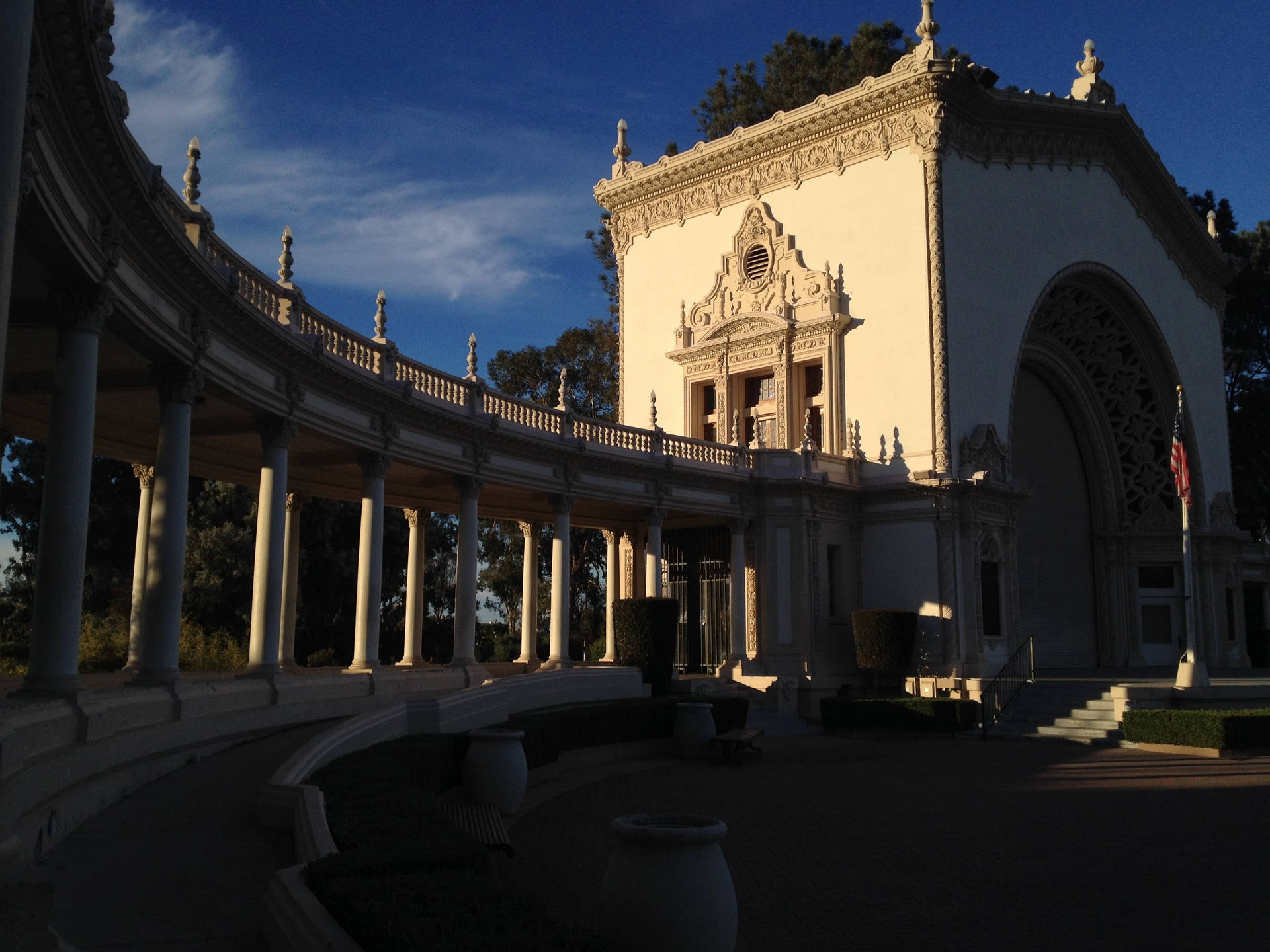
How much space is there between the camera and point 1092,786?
19.2 meters

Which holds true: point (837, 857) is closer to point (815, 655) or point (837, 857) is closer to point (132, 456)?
point (132, 456)

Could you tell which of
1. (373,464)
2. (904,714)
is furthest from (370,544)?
(904,714)

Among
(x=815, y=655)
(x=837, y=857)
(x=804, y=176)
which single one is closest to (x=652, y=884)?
(x=837, y=857)

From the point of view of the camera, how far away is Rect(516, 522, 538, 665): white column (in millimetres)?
31109

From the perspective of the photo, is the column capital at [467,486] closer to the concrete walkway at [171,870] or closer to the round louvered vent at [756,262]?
the concrete walkway at [171,870]

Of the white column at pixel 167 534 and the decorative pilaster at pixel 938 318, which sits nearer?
the white column at pixel 167 534

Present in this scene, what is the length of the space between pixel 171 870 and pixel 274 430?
12119mm

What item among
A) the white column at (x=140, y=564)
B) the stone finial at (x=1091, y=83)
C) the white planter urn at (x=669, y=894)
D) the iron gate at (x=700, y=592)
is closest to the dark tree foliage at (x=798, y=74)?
the stone finial at (x=1091, y=83)

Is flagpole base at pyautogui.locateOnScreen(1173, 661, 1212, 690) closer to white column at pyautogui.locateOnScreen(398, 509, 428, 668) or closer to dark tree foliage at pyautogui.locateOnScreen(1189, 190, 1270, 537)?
white column at pyautogui.locateOnScreen(398, 509, 428, 668)

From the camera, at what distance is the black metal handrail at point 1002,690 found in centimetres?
2909

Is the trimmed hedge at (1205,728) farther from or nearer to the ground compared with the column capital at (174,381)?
nearer to the ground

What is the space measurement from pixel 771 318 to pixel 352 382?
19839mm

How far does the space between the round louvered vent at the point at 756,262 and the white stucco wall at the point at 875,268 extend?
95 centimetres

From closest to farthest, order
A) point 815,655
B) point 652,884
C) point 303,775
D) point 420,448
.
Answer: point 652,884, point 303,775, point 420,448, point 815,655
